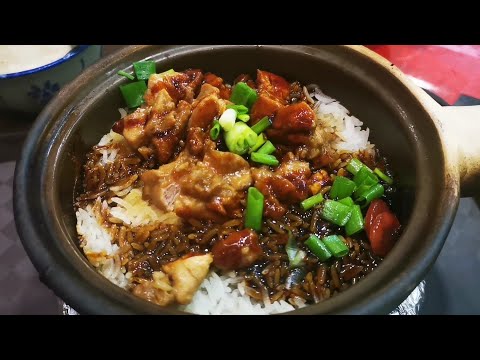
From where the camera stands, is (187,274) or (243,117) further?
(243,117)

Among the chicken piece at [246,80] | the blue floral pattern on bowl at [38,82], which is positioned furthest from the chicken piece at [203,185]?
the blue floral pattern on bowl at [38,82]

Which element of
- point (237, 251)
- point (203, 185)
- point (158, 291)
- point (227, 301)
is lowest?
point (227, 301)

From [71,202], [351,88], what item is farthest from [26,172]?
[351,88]

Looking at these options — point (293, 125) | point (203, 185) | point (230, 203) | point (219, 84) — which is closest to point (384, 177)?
point (293, 125)

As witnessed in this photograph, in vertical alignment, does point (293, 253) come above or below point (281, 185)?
below

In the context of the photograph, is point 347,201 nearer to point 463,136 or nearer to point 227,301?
point 463,136

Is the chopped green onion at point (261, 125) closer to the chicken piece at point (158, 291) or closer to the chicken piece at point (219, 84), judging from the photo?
the chicken piece at point (219, 84)

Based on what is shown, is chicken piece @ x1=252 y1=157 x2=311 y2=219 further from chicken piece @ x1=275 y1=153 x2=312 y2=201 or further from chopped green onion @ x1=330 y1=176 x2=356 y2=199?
chopped green onion @ x1=330 y1=176 x2=356 y2=199
